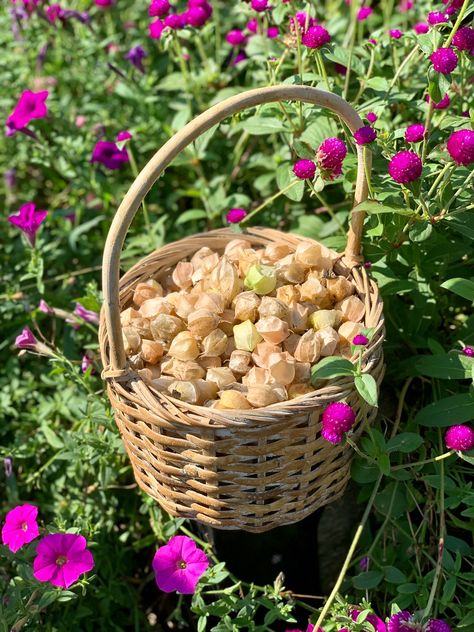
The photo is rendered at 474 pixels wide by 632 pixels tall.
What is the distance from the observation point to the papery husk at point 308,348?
1.26 meters

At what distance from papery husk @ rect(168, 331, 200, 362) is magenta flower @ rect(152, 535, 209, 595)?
329 millimetres

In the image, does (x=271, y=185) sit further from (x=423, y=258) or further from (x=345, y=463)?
(x=345, y=463)

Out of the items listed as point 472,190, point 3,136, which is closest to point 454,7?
point 472,190

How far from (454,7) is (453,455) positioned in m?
0.85

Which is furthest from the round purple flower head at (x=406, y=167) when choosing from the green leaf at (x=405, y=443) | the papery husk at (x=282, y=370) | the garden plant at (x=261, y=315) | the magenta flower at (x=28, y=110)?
the magenta flower at (x=28, y=110)

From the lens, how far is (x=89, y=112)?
234cm

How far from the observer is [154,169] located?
1115 mm

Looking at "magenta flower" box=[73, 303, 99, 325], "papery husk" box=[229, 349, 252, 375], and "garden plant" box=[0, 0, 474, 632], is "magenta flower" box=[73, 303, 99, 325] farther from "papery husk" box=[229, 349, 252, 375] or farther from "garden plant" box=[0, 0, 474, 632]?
"papery husk" box=[229, 349, 252, 375]

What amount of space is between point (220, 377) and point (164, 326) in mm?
154

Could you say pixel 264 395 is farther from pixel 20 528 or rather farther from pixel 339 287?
pixel 20 528

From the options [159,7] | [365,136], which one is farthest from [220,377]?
[159,7]

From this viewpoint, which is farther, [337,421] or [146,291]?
[146,291]

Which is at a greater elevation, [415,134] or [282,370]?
[415,134]

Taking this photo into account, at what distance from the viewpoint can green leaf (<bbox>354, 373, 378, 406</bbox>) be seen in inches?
44.1
